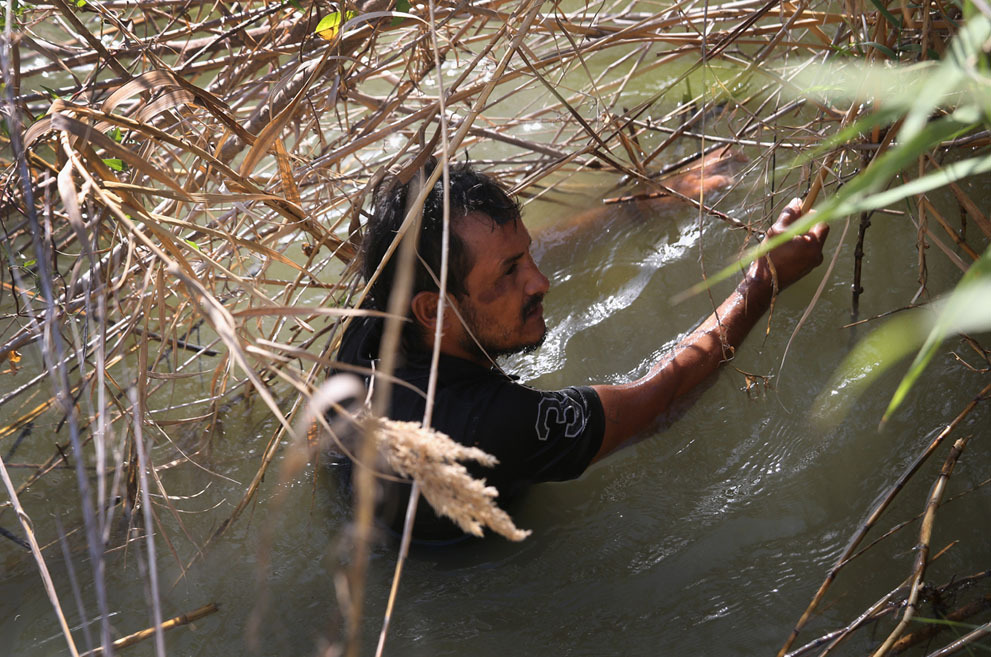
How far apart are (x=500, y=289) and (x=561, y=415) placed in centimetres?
33

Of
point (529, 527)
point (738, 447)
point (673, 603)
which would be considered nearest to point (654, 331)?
point (738, 447)

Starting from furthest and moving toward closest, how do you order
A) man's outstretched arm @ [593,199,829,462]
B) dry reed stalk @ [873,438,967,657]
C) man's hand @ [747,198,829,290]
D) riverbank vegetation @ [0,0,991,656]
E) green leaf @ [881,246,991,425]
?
man's hand @ [747,198,829,290] → man's outstretched arm @ [593,199,829,462] → dry reed stalk @ [873,438,967,657] → riverbank vegetation @ [0,0,991,656] → green leaf @ [881,246,991,425]

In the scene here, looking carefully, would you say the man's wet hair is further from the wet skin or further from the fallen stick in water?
the fallen stick in water

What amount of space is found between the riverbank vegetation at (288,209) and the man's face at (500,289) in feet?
0.86

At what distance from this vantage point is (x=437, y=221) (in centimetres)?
198

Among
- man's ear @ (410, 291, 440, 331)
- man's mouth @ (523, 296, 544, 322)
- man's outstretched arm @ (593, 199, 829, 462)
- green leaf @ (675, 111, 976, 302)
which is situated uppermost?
green leaf @ (675, 111, 976, 302)

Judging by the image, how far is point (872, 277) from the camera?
2.45 metres

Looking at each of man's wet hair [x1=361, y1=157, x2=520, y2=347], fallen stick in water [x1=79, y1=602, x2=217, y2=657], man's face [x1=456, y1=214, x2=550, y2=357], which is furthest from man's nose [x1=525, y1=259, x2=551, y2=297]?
fallen stick in water [x1=79, y1=602, x2=217, y2=657]

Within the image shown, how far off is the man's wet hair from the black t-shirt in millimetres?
154

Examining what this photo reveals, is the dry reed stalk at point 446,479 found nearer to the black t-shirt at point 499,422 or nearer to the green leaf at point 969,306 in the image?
the green leaf at point 969,306

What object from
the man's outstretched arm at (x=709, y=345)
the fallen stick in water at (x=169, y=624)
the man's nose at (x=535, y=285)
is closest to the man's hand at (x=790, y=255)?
the man's outstretched arm at (x=709, y=345)

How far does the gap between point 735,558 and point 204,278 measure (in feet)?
4.35

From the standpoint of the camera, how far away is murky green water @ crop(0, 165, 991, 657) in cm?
187

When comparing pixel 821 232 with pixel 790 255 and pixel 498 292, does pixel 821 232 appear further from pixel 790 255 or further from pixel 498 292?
pixel 498 292
